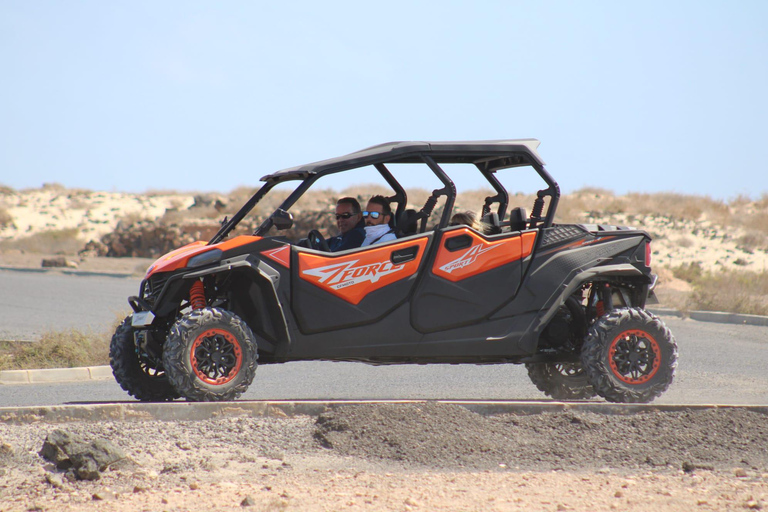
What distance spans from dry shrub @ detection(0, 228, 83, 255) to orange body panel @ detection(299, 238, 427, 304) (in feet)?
141

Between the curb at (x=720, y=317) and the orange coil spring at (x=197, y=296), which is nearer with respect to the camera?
the orange coil spring at (x=197, y=296)

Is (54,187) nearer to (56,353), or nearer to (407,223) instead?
(56,353)

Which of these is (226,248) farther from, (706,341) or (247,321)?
(706,341)

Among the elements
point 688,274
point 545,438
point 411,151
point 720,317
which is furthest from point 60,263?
point 545,438

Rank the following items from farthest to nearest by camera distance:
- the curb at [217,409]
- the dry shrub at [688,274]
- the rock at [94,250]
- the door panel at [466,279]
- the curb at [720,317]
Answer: the rock at [94,250]
the dry shrub at [688,274]
the curb at [720,317]
the door panel at [466,279]
the curb at [217,409]

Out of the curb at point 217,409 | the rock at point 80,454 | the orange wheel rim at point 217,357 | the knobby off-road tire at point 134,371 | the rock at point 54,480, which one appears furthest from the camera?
the knobby off-road tire at point 134,371

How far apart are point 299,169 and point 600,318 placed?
2.73 metres

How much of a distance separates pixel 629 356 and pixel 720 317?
37.2 feet

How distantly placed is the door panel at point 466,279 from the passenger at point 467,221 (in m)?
0.25

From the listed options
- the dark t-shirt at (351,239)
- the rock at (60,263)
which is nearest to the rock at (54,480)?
the dark t-shirt at (351,239)

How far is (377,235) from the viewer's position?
7.26 m

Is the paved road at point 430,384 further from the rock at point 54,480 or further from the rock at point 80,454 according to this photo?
the rock at point 54,480

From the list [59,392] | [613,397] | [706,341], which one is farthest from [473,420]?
[706,341]

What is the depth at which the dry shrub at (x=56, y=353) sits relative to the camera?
10.7 meters
